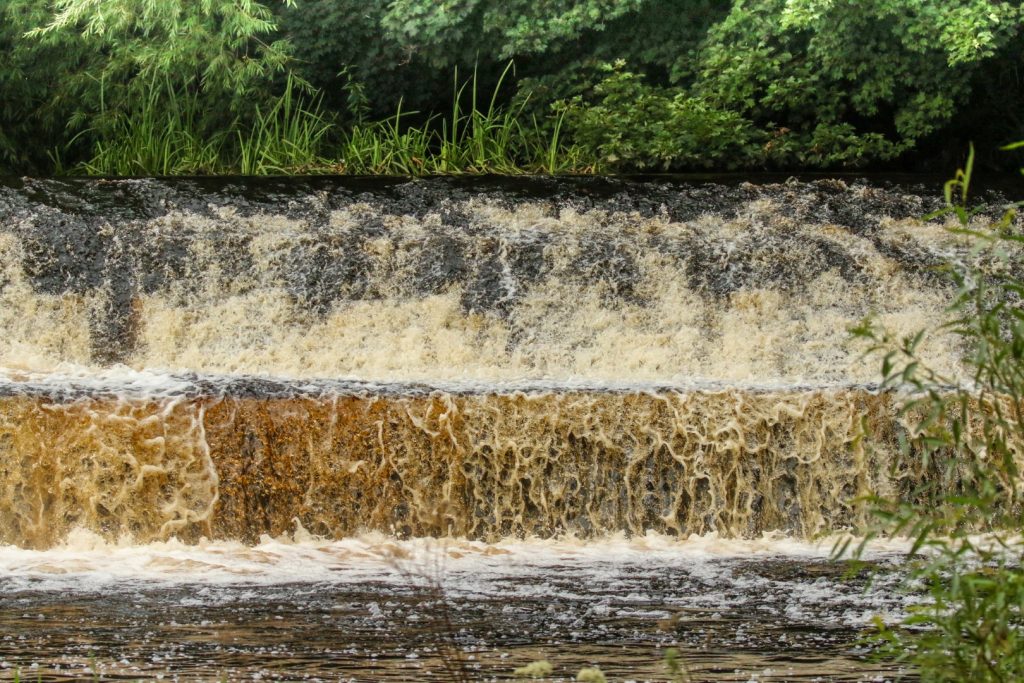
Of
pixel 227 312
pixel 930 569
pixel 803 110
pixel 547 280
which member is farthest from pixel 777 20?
pixel 930 569

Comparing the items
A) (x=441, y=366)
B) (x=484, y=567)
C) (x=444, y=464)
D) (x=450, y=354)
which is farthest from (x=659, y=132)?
(x=484, y=567)

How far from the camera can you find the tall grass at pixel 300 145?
11.0 meters

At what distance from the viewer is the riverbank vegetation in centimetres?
1044

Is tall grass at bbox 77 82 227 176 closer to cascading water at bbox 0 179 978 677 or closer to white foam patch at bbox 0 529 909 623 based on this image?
cascading water at bbox 0 179 978 677

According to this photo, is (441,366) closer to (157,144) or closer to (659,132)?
(659,132)

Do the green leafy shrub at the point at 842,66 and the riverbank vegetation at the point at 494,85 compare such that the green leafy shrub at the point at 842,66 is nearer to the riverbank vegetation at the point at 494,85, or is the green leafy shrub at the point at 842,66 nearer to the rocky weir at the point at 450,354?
the riverbank vegetation at the point at 494,85

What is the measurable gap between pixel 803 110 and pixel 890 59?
895mm

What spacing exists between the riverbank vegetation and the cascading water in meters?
1.42

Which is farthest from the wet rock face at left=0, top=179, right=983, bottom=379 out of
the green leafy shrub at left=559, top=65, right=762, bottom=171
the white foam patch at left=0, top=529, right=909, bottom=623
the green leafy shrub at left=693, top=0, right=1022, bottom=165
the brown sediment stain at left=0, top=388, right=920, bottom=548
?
the white foam patch at left=0, top=529, right=909, bottom=623

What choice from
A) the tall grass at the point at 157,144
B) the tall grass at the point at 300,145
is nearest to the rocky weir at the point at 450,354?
the tall grass at the point at 300,145

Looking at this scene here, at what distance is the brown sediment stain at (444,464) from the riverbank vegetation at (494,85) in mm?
4894

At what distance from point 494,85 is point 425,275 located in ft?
12.9

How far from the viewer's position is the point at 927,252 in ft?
28.8

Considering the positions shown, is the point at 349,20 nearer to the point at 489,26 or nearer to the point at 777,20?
the point at 489,26
